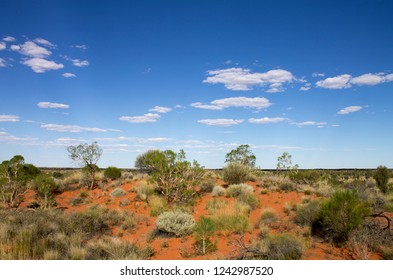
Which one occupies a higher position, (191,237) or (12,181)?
(12,181)

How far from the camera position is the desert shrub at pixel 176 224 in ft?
35.4

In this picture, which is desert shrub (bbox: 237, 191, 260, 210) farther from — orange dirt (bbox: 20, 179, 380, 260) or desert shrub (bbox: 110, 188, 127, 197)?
desert shrub (bbox: 110, 188, 127, 197)

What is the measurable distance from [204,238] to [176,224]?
2.11 m

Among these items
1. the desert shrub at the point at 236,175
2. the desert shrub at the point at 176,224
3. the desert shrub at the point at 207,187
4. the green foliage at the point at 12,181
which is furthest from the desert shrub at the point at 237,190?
the green foliage at the point at 12,181

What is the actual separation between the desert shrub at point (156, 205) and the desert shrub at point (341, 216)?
7.22 m

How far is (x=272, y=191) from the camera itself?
731 inches

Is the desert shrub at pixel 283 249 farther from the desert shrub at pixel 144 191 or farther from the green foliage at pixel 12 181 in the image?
the green foliage at pixel 12 181

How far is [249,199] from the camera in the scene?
15453 mm

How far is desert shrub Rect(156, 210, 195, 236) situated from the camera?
10.8 metres

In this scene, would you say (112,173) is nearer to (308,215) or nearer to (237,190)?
(237,190)

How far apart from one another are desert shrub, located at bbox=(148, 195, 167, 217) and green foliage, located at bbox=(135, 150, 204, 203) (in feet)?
2.26

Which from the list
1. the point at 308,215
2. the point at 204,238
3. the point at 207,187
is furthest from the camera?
the point at 207,187

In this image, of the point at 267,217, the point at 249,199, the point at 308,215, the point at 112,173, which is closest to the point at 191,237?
the point at 267,217

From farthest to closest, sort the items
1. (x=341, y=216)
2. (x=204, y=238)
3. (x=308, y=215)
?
(x=308, y=215) < (x=204, y=238) < (x=341, y=216)
